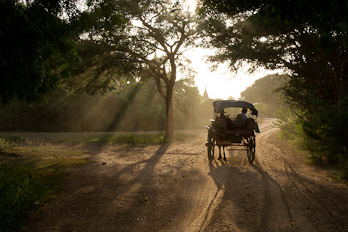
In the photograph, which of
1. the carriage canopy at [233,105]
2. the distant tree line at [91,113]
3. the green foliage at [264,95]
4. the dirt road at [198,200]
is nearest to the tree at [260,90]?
the green foliage at [264,95]

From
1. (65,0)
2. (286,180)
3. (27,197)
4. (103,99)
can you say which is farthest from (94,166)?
(103,99)

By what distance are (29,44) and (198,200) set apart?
4.99m

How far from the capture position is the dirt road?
5383 mm

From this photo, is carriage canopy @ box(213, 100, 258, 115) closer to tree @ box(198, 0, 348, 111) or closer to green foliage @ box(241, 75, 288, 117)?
tree @ box(198, 0, 348, 111)

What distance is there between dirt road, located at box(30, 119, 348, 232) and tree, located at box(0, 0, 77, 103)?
8.68ft

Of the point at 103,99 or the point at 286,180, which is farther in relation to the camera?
the point at 103,99

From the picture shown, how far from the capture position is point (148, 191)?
25.1ft

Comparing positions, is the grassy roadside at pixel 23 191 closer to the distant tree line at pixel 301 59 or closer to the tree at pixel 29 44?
the tree at pixel 29 44

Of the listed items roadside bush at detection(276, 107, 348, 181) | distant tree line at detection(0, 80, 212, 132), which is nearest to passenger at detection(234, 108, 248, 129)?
roadside bush at detection(276, 107, 348, 181)

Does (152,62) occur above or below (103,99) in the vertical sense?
above

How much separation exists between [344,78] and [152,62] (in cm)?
1211

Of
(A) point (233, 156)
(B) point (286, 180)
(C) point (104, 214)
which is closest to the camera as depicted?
(C) point (104, 214)

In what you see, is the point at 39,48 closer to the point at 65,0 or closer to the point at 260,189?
the point at 65,0

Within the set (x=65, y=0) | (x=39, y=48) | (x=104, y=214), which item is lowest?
(x=104, y=214)
